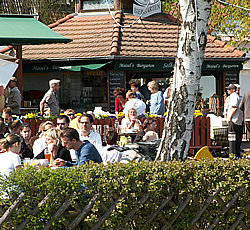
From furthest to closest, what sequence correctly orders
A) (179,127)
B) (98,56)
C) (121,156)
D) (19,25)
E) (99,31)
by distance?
(99,31), (98,56), (19,25), (121,156), (179,127)

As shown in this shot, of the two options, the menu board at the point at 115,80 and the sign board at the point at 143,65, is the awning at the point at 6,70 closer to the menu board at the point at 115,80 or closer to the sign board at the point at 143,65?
the sign board at the point at 143,65

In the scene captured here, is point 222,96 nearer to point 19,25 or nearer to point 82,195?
point 19,25

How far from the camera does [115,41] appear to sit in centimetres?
1725

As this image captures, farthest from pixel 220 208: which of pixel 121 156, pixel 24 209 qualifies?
pixel 121 156

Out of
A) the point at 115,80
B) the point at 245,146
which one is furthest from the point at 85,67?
the point at 245,146

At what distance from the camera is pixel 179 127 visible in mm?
6086

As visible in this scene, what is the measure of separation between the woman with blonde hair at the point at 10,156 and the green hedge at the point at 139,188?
1.13m

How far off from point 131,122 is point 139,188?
612cm

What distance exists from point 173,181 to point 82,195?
981 millimetres

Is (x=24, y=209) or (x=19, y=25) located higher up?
(x=19, y=25)

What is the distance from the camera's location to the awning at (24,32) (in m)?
11.8

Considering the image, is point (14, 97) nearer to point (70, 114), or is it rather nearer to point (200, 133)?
point (70, 114)

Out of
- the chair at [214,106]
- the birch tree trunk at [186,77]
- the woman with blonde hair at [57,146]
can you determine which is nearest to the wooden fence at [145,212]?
the birch tree trunk at [186,77]

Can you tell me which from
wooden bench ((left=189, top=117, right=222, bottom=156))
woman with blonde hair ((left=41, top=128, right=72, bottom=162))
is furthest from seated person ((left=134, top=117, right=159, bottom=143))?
wooden bench ((left=189, top=117, right=222, bottom=156))
